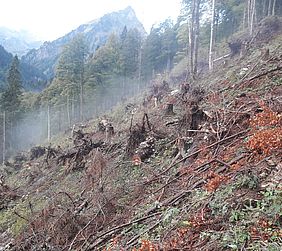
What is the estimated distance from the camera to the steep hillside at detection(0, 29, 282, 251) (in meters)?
4.39

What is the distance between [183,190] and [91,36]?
458 feet

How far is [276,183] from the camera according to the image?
4672 mm

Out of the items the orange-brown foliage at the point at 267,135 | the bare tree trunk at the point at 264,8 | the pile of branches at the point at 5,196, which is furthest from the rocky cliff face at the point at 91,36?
the orange-brown foliage at the point at 267,135

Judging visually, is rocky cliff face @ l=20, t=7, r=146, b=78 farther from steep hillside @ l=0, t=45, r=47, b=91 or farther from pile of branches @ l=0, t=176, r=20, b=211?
pile of branches @ l=0, t=176, r=20, b=211

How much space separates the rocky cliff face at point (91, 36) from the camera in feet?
419

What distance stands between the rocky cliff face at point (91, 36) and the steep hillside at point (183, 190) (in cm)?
11273

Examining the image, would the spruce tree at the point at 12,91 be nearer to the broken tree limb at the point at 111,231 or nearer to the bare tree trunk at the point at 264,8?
the bare tree trunk at the point at 264,8

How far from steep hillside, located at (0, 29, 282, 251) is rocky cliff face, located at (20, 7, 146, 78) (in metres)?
113

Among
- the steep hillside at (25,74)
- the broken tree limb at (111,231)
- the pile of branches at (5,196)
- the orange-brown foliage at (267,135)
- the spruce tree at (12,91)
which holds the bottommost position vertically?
the steep hillside at (25,74)

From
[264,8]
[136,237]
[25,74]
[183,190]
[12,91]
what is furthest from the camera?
[25,74]

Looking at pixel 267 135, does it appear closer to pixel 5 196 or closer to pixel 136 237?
pixel 136 237

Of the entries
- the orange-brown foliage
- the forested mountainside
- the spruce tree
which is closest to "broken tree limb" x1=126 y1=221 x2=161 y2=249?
the forested mountainside

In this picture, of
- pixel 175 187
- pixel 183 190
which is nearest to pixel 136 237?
pixel 183 190

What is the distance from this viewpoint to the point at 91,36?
457 ft
